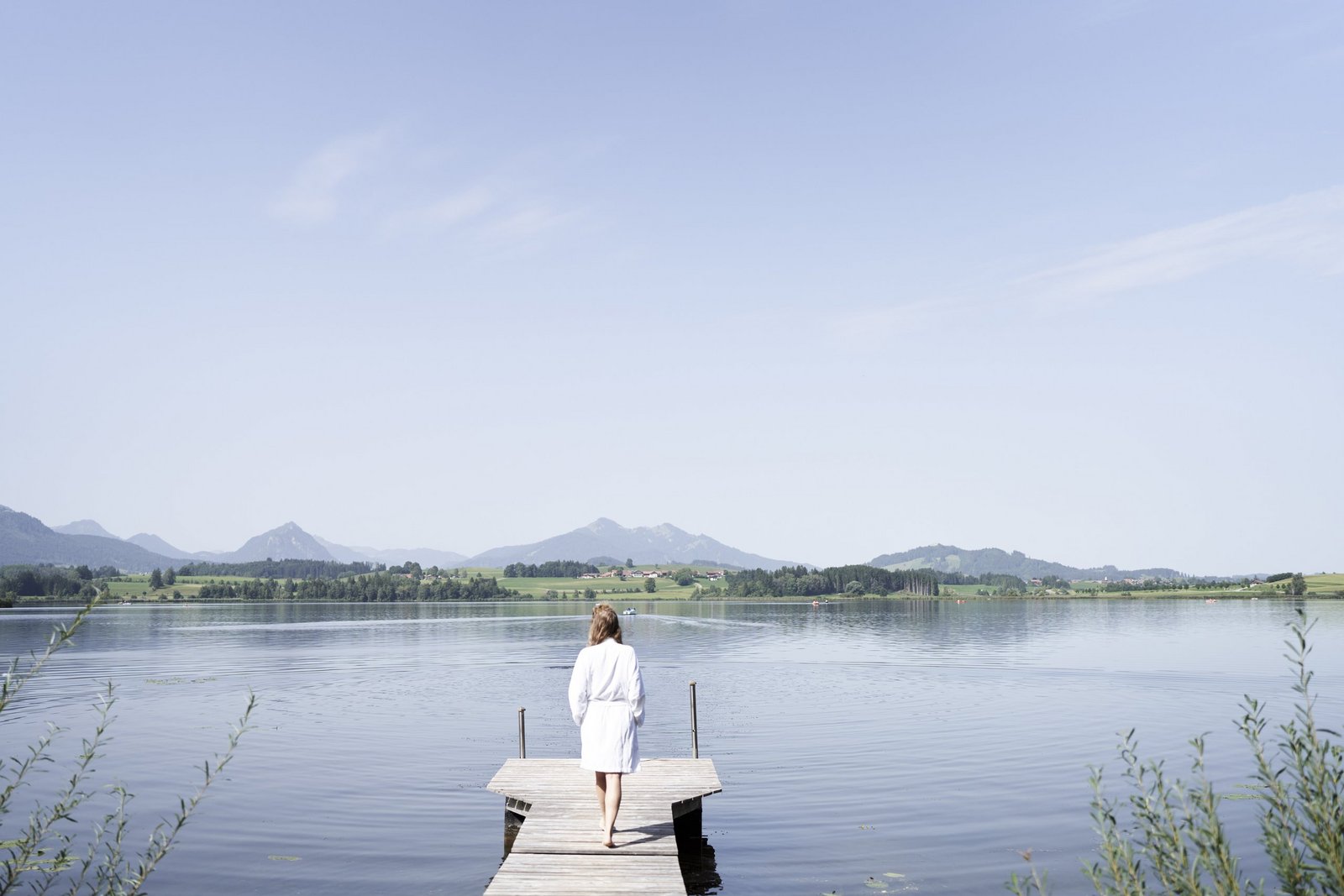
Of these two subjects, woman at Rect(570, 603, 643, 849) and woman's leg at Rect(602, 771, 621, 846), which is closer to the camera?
woman at Rect(570, 603, 643, 849)

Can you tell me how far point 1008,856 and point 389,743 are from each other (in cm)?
2214

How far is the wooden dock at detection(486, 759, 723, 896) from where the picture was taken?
13758 mm

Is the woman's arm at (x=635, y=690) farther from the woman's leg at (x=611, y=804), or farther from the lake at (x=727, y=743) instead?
the lake at (x=727, y=743)

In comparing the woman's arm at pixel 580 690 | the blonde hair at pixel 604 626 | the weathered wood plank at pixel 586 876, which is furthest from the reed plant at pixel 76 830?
the blonde hair at pixel 604 626

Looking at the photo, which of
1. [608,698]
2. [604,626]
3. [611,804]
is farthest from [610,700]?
[611,804]

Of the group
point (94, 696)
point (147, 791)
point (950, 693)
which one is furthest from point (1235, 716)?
point (94, 696)

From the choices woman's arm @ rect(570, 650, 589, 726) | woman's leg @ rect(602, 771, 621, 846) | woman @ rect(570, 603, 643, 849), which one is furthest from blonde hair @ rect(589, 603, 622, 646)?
woman's leg @ rect(602, 771, 621, 846)

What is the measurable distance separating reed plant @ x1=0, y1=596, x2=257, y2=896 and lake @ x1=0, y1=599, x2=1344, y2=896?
3.97ft

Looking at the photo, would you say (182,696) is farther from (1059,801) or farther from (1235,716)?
(1235,716)

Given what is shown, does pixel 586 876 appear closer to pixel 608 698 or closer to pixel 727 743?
pixel 608 698

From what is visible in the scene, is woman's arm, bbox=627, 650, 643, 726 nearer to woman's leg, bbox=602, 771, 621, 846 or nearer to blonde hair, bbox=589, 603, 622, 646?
blonde hair, bbox=589, 603, 622, 646

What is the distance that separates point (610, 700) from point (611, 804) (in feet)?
6.02

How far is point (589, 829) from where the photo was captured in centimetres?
1645

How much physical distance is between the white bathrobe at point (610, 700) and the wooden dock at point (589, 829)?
1.46m
